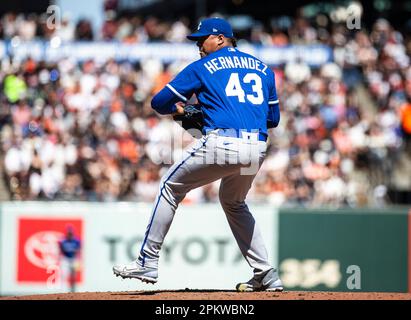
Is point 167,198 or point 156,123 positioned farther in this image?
point 156,123

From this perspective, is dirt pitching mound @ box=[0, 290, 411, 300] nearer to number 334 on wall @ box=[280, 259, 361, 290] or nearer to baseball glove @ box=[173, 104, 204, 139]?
baseball glove @ box=[173, 104, 204, 139]

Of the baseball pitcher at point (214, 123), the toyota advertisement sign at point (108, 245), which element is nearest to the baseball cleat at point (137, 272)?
the baseball pitcher at point (214, 123)

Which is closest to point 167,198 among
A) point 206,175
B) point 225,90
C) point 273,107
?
point 206,175

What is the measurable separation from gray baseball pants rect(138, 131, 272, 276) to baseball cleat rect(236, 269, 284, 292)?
0.67m

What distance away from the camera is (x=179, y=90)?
6922 millimetres

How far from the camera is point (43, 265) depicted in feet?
46.9

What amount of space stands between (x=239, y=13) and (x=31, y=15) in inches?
270

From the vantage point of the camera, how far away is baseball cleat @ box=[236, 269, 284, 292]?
24.7ft

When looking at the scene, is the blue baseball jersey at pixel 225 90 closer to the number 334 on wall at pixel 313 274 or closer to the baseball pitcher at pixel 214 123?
the baseball pitcher at pixel 214 123

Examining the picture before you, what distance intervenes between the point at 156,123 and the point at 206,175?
33.0 ft

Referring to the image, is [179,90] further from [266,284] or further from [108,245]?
[108,245]

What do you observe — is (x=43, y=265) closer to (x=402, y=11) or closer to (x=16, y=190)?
(x=16, y=190)

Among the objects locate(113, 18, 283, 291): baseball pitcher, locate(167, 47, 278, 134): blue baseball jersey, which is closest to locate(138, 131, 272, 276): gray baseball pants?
locate(113, 18, 283, 291): baseball pitcher
